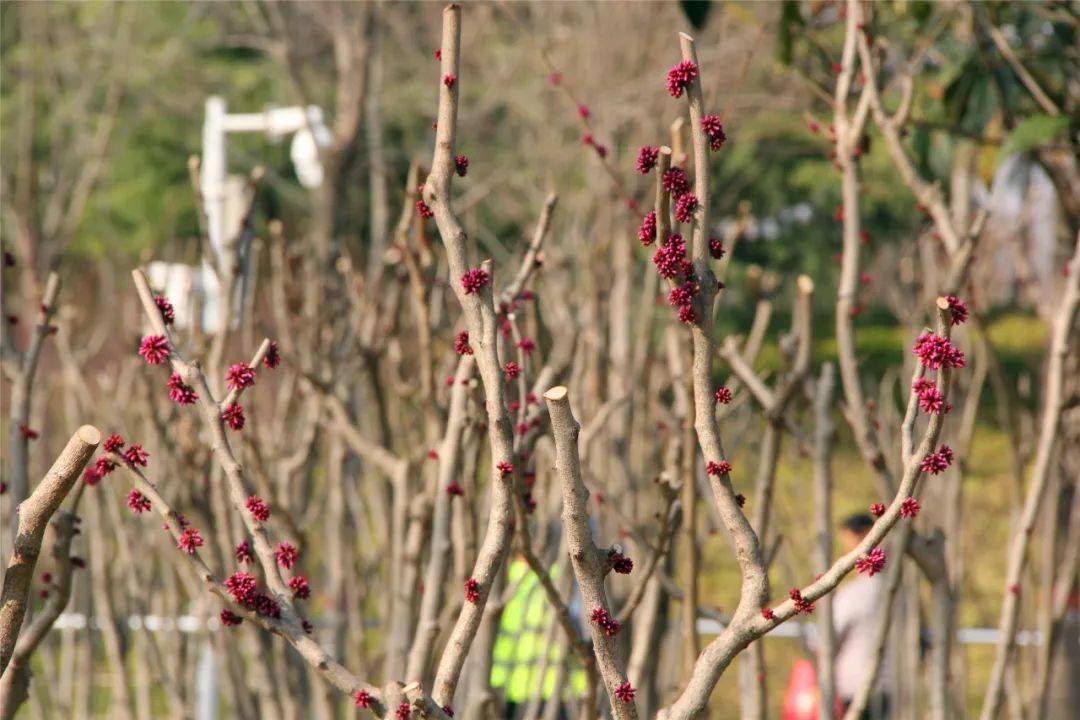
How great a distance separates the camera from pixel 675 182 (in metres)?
1.80

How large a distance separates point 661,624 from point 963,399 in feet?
7.22

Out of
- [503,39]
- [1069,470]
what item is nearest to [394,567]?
[1069,470]

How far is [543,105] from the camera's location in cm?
1441

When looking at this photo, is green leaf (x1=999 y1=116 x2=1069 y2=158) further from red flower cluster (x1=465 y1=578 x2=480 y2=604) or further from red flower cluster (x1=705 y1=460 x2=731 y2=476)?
red flower cluster (x1=465 y1=578 x2=480 y2=604)

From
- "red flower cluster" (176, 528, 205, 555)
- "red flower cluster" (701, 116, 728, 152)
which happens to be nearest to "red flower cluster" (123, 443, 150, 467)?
"red flower cluster" (176, 528, 205, 555)

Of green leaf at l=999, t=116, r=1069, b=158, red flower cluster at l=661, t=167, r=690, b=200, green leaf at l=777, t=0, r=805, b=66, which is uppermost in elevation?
green leaf at l=777, t=0, r=805, b=66

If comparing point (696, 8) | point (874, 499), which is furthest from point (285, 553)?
point (874, 499)

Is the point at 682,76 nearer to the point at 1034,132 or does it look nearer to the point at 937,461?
the point at 937,461

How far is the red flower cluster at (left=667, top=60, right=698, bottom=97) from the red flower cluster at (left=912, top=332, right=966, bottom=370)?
0.41 meters

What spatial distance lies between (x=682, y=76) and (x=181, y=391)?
0.77 meters

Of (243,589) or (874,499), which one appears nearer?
(243,589)

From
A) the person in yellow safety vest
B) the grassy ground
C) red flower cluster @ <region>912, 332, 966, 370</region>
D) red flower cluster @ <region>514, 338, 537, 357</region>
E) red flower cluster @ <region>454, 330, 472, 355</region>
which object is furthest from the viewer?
the grassy ground

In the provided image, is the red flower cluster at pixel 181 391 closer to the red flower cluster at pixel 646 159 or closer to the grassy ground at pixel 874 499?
the red flower cluster at pixel 646 159

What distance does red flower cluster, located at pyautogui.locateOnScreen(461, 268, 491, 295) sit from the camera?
1.89 m
